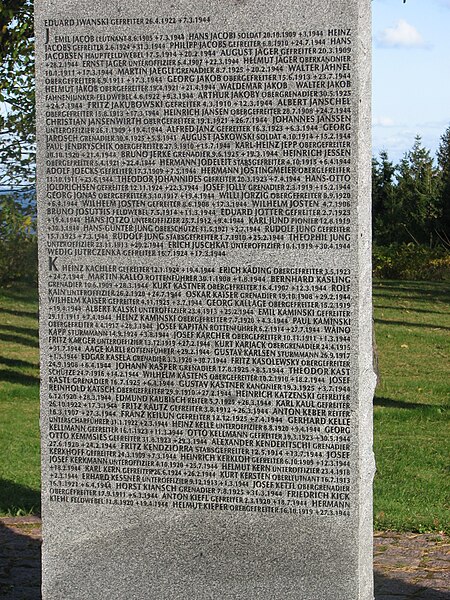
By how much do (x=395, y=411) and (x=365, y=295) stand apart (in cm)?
605

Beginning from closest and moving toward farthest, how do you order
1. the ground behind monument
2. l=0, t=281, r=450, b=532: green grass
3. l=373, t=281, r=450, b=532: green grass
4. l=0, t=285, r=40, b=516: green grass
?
the ground behind monument → l=373, t=281, r=450, b=532: green grass → l=0, t=281, r=450, b=532: green grass → l=0, t=285, r=40, b=516: green grass

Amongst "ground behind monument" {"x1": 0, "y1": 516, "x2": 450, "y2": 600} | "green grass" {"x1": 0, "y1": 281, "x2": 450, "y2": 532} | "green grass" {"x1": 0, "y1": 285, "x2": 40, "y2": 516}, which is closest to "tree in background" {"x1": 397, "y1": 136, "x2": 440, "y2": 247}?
"green grass" {"x1": 0, "y1": 281, "x2": 450, "y2": 532}

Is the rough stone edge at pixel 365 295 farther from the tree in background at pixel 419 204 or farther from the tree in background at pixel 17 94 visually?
the tree in background at pixel 419 204

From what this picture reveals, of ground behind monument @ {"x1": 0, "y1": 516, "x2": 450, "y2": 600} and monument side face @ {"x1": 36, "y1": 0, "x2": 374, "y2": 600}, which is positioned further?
ground behind monument @ {"x1": 0, "y1": 516, "x2": 450, "y2": 600}

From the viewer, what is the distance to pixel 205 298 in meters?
4.74

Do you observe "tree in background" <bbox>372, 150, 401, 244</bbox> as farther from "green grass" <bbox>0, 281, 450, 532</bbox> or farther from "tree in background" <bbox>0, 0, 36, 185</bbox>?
"tree in background" <bbox>0, 0, 36, 185</bbox>

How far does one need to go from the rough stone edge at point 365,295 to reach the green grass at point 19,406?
3.61 m

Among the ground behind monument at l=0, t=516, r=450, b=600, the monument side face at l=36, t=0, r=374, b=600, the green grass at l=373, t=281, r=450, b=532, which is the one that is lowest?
the ground behind monument at l=0, t=516, r=450, b=600

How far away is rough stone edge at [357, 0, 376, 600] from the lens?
15.0 feet

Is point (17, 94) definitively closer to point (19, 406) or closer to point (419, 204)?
point (19, 406)

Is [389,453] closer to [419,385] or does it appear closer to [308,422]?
[419,385]

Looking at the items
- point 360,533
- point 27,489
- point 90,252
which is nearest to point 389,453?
point 27,489

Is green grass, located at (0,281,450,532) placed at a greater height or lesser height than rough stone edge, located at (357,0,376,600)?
lesser

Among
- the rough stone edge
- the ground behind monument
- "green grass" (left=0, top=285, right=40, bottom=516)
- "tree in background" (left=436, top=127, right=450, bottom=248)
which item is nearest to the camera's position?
the rough stone edge
